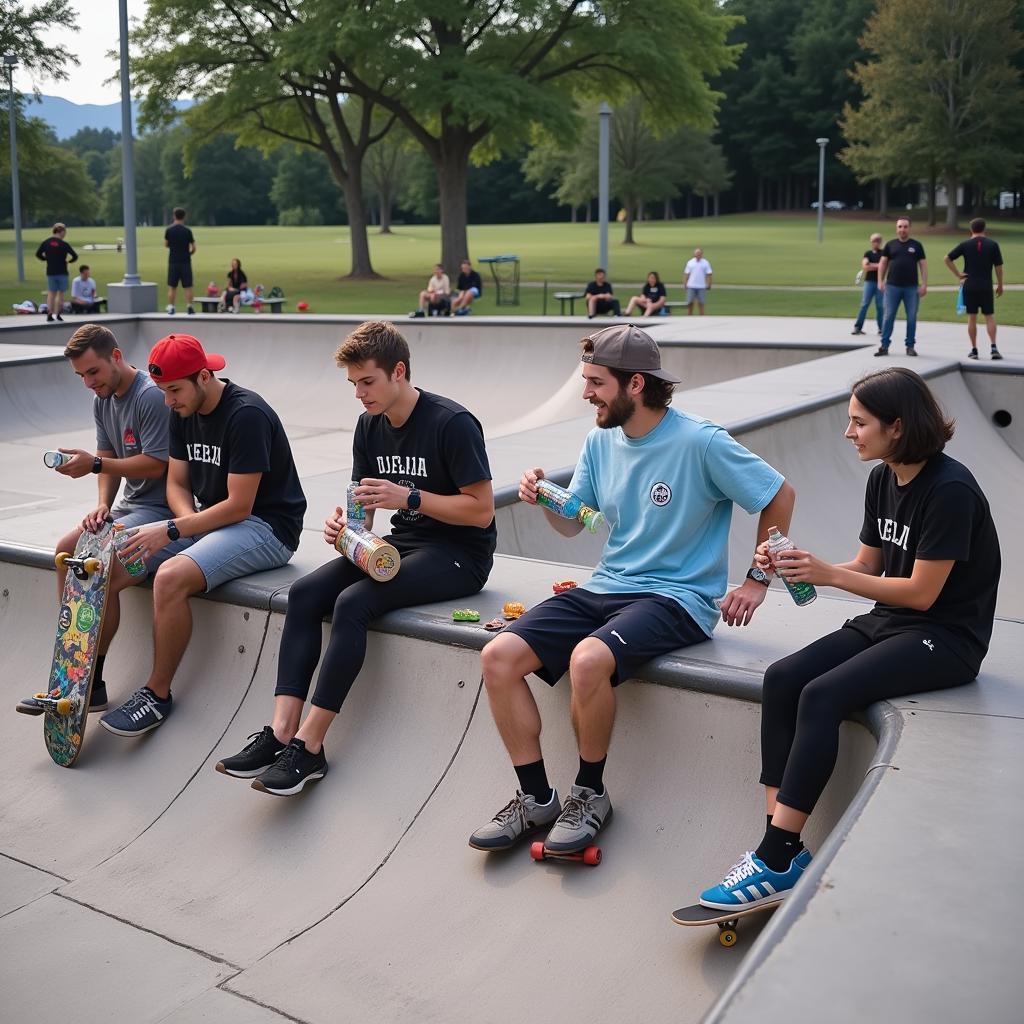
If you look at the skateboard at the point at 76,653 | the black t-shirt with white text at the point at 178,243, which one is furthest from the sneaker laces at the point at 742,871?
the black t-shirt with white text at the point at 178,243

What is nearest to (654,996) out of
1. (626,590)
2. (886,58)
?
(626,590)

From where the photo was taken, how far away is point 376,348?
4898 mm

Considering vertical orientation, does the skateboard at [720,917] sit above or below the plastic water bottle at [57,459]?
below

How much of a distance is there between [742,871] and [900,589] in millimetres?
1016

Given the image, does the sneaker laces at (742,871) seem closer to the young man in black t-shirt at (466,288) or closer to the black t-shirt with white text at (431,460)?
the black t-shirt with white text at (431,460)

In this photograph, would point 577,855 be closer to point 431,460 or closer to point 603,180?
point 431,460

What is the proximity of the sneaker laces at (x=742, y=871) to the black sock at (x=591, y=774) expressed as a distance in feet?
2.30

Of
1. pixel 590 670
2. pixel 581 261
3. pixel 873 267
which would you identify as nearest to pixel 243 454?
pixel 590 670

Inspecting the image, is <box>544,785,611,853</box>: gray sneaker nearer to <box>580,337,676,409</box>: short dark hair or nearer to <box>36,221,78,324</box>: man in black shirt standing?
<box>580,337,676,409</box>: short dark hair

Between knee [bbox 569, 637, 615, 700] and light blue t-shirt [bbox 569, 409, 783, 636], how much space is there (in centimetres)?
48

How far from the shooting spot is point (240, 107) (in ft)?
121

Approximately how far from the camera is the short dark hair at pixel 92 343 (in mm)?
5914

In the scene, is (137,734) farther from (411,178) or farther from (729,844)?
(411,178)

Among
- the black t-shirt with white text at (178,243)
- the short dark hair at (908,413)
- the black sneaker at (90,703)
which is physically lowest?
the black sneaker at (90,703)
